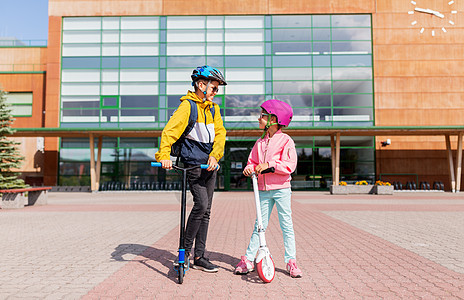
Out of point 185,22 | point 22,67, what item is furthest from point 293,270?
point 22,67

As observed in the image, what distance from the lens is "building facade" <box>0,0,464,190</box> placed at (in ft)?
87.7

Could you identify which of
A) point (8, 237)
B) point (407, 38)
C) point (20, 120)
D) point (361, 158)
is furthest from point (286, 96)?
point (8, 237)

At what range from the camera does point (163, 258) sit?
4910mm

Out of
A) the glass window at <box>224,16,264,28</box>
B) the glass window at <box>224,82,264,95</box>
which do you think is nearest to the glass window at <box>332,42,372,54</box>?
the glass window at <box>224,16,264,28</box>

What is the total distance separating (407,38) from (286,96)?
9.72 meters

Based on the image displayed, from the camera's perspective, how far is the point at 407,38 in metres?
27.4

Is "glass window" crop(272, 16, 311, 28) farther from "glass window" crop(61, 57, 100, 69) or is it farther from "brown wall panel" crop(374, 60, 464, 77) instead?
"glass window" crop(61, 57, 100, 69)

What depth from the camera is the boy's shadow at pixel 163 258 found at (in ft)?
13.4

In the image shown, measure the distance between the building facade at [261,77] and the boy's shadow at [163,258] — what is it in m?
21.1

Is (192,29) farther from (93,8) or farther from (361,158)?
(361,158)

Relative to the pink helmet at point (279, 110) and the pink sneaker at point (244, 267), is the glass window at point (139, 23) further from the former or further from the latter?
the pink sneaker at point (244, 267)

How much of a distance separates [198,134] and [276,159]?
883 millimetres

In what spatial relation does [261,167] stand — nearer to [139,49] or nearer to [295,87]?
[295,87]

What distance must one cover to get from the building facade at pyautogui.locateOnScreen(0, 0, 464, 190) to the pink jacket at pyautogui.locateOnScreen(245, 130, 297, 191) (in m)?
22.4
